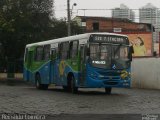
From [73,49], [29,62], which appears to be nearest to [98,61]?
[73,49]

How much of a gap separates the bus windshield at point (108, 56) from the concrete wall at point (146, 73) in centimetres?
733

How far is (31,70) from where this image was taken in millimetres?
32938

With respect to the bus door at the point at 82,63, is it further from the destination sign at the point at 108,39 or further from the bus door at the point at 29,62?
the bus door at the point at 29,62

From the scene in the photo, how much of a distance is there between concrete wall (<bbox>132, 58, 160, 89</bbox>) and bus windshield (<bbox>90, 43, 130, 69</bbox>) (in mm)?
7334

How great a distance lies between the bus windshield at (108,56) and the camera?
23.3 m

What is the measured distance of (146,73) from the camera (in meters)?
32.0

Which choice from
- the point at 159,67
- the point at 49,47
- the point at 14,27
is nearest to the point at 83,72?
the point at 49,47

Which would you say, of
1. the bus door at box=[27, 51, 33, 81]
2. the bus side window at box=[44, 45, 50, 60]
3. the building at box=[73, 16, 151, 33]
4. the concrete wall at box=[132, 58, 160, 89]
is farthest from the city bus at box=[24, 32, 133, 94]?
the building at box=[73, 16, 151, 33]

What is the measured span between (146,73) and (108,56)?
362 inches

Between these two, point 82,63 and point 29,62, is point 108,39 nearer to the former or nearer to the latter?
point 82,63

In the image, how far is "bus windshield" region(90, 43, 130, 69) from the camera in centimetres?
2328

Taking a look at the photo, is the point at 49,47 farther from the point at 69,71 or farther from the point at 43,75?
the point at 69,71

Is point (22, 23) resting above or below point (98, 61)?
above

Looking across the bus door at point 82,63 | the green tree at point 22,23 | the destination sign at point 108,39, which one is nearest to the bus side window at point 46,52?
the bus door at point 82,63
